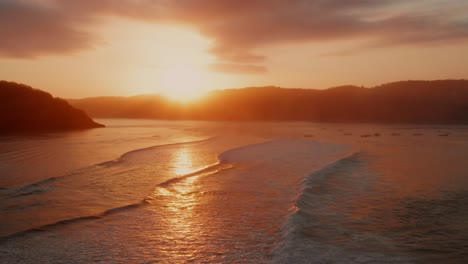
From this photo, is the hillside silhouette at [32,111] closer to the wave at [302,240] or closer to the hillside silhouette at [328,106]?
the wave at [302,240]

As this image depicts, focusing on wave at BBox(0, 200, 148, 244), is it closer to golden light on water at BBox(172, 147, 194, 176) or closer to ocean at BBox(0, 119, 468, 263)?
ocean at BBox(0, 119, 468, 263)

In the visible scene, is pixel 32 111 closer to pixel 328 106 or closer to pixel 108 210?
pixel 108 210

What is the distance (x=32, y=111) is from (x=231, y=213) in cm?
4892

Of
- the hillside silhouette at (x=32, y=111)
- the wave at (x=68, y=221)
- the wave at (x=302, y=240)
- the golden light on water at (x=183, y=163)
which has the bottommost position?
the wave at (x=302, y=240)

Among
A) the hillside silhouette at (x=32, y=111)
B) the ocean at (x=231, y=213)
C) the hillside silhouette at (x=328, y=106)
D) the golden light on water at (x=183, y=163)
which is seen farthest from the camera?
the hillside silhouette at (x=328, y=106)

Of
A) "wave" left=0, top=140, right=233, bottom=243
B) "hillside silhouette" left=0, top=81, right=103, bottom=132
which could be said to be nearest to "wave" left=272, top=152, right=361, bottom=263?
"wave" left=0, top=140, right=233, bottom=243

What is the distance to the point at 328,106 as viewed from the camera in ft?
419

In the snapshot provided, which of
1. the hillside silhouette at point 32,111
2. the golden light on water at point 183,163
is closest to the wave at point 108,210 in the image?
the golden light on water at point 183,163

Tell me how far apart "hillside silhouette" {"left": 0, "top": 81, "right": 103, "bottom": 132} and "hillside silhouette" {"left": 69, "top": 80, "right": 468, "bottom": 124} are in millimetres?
77186

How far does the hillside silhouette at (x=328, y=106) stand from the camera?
10556 centimetres

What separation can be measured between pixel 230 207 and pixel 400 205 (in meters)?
5.07

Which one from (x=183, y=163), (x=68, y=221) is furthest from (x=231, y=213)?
(x=183, y=163)

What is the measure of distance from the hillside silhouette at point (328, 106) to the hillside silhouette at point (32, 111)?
7719 centimetres

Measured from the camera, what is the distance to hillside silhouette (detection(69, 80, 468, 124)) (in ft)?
346
